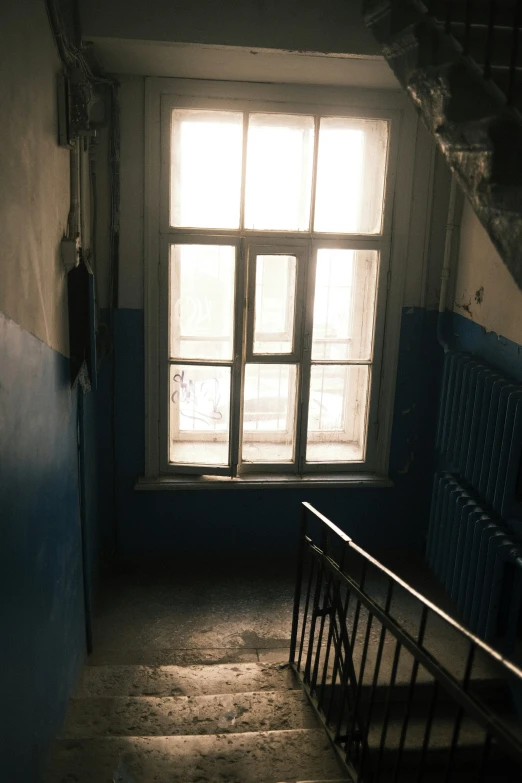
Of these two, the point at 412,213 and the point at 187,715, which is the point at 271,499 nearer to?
the point at 187,715

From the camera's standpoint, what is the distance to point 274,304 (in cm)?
465

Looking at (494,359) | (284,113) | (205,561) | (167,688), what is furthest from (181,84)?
(167,688)

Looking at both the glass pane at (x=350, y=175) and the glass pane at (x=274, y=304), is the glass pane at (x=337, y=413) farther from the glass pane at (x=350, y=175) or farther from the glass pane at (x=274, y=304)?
the glass pane at (x=350, y=175)

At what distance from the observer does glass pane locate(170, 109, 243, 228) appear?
14.3ft

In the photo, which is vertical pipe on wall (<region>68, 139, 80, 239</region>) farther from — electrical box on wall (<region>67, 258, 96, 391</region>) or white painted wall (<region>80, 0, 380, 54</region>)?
white painted wall (<region>80, 0, 380, 54</region>)

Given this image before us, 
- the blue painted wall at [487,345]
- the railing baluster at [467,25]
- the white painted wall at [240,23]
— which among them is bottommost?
the blue painted wall at [487,345]

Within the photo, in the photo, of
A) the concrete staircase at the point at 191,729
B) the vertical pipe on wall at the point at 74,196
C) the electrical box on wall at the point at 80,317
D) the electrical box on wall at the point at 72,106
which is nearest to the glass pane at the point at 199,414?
the electrical box on wall at the point at 80,317

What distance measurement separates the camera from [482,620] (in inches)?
149

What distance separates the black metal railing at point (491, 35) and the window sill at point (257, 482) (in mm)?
2775

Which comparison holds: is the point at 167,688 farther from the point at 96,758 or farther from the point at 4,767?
the point at 4,767

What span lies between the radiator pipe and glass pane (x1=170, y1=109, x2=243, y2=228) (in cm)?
138

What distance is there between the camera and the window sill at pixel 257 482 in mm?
4738

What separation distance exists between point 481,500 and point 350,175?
2205mm

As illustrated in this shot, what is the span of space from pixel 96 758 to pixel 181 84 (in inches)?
143
